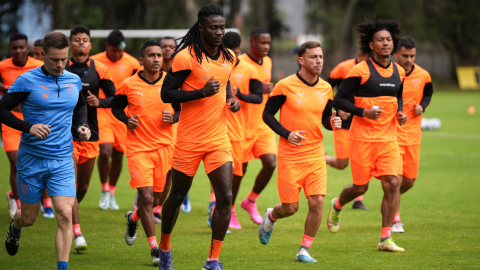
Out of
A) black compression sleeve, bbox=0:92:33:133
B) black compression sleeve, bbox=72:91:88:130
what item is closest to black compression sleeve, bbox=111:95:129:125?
black compression sleeve, bbox=72:91:88:130

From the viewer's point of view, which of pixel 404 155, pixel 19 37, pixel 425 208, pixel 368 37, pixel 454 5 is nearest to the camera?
pixel 368 37

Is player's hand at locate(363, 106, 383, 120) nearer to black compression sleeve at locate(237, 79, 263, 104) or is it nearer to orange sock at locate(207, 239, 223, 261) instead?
black compression sleeve at locate(237, 79, 263, 104)

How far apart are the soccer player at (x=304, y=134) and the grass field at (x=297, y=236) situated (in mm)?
638

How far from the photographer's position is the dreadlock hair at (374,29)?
8.19m

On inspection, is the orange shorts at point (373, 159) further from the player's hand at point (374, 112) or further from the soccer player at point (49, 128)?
the soccer player at point (49, 128)

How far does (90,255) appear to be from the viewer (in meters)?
7.44

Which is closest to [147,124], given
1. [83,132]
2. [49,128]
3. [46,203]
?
[83,132]

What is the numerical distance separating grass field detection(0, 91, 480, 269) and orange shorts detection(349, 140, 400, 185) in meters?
0.92

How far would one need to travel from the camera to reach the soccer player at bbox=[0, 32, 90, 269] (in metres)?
5.99

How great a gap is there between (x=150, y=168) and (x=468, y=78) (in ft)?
147

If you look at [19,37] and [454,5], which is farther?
[454,5]

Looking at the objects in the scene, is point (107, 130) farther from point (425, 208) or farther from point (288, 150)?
point (425, 208)

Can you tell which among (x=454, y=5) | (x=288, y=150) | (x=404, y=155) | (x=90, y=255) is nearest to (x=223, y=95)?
(x=288, y=150)

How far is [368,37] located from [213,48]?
288 cm
